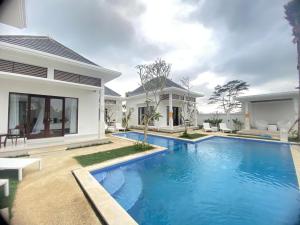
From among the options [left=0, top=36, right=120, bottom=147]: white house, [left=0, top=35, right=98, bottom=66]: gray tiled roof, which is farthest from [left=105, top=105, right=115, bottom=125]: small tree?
[left=0, top=35, right=98, bottom=66]: gray tiled roof

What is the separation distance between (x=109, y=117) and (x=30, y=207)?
16.4 m

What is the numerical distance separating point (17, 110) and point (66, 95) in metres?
2.48

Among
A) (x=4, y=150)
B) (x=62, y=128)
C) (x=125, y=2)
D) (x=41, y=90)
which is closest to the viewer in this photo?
(x=4, y=150)

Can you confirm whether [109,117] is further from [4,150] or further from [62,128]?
[4,150]

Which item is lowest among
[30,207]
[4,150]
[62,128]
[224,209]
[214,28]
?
[224,209]

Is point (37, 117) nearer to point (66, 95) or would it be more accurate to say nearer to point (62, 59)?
point (66, 95)

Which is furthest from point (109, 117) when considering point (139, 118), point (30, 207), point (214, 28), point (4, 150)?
point (30, 207)

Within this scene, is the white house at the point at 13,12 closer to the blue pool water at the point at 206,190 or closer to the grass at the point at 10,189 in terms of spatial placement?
the grass at the point at 10,189

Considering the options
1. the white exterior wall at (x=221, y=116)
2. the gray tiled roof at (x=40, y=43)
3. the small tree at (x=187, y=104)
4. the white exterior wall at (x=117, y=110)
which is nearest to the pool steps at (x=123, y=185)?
the gray tiled roof at (x=40, y=43)

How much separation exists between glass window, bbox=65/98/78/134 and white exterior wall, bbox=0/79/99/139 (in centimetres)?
24

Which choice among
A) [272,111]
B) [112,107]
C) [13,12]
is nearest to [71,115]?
[13,12]

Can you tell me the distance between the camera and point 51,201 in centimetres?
324

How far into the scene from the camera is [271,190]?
14.7 ft

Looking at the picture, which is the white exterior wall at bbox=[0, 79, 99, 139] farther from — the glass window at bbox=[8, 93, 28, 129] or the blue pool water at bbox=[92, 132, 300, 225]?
the blue pool water at bbox=[92, 132, 300, 225]
